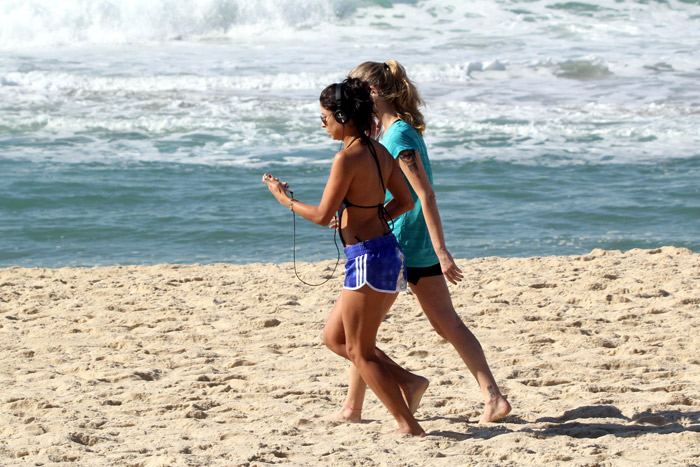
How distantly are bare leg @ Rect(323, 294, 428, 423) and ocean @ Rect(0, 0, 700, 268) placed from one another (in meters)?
4.97

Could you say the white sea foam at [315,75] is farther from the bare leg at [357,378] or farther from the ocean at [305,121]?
the bare leg at [357,378]

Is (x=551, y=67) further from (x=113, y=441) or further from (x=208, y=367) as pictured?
(x=113, y=441)

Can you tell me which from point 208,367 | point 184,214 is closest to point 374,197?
point 208,367

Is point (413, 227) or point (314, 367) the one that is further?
point (314, 367)

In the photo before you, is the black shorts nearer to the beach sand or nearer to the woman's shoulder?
the woman's shoulder

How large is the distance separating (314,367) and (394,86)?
207 cm

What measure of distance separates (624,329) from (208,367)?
2.78 m

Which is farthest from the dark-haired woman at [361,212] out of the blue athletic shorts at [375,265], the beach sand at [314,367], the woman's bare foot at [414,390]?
the beach sand at [314,367]

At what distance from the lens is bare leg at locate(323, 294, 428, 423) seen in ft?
12.1

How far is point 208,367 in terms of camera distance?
5055 millimetres

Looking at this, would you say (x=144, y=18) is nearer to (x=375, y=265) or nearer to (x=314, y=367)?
(x=314, y=367)

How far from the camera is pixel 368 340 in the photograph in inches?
140

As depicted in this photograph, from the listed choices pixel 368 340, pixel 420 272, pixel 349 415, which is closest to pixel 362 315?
pixel 368 340

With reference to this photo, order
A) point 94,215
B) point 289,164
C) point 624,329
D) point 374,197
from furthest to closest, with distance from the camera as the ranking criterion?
point 289,164, point 94,215, point 624,329, point 374,197
